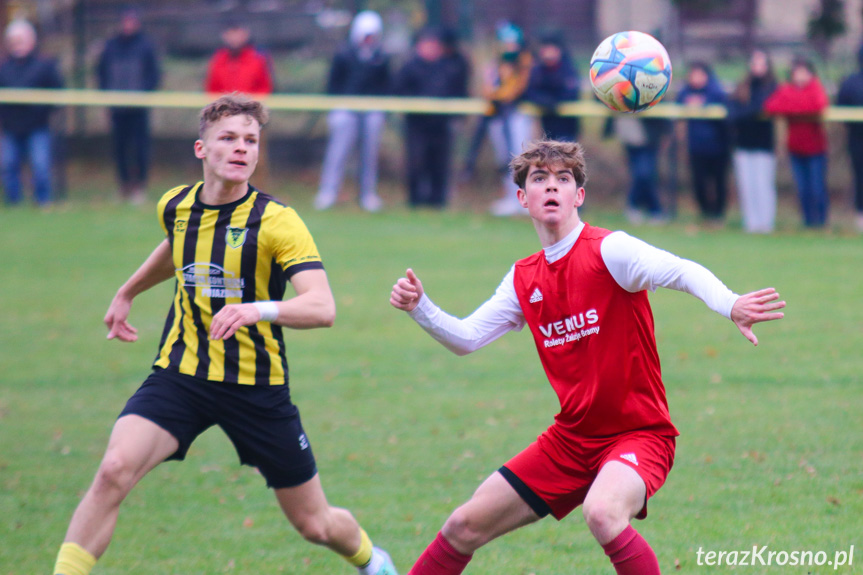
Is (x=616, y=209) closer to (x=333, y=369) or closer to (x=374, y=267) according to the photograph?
(x=374, y=267)

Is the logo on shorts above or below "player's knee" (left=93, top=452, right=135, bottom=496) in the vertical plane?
above

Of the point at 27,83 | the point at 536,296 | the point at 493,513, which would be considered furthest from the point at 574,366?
the point at 27,83

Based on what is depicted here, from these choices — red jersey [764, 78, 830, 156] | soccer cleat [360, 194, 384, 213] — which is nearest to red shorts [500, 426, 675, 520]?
red jersey [764, 78, 830, 156]

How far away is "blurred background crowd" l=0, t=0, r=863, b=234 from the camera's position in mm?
14570

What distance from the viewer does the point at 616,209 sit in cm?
1666

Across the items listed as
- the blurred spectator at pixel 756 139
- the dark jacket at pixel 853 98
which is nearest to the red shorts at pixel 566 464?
the blurred spectator at pixel 756 139

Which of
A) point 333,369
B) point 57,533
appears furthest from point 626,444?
point 333,369

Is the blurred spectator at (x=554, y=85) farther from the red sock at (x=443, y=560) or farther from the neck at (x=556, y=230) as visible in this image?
the red sock at (x=443, y=560)

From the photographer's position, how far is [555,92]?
15.0 m

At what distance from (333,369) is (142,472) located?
15.6 ft

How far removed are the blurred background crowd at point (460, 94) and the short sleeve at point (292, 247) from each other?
1034 centimetres

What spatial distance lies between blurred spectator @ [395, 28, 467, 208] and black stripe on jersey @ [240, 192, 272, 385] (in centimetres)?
1145

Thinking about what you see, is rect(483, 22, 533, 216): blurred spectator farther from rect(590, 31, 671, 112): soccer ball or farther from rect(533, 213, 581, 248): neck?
rect(533, 213, 581, 248): neck

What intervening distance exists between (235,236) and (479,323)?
3.73 ft
